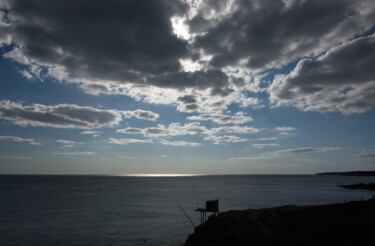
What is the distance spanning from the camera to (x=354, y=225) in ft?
97.5

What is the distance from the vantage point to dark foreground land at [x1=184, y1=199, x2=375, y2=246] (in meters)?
27.2

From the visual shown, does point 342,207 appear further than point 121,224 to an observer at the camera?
No

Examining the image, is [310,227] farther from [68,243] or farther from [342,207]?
[68,243]

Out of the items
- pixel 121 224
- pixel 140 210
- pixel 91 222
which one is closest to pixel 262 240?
pixel 121 224

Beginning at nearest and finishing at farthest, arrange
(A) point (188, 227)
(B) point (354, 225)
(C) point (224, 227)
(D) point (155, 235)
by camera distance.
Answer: (B) point (354, 225) → (C) point (224, 227) → (D) point (155, 235) → (A) point (188, 227)

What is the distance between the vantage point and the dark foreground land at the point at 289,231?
2720 cm

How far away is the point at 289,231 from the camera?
106ft

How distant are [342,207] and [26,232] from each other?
2007 inches

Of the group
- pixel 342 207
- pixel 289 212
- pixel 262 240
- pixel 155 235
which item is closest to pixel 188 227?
pixel 155 235

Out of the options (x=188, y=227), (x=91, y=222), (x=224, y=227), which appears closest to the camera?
(x=224, y=227)

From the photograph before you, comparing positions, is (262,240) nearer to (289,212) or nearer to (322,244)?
(322,244)

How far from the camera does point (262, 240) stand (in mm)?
30484

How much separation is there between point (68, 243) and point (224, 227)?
21.6m

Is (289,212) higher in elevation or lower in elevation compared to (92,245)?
higher
